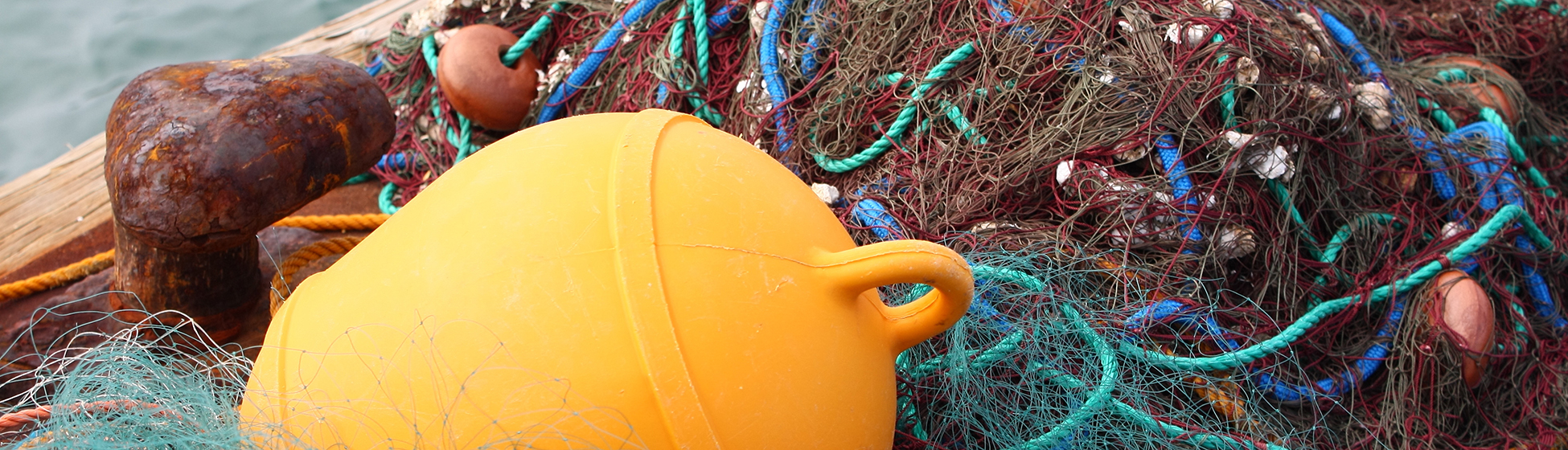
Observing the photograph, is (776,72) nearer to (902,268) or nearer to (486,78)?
(486,78)

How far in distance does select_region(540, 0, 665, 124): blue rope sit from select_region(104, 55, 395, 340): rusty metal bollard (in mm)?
987

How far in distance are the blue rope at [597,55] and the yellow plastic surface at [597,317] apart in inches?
68.4

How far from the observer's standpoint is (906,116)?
256 cm

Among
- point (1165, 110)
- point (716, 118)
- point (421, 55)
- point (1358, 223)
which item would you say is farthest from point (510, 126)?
point (1358, 223)

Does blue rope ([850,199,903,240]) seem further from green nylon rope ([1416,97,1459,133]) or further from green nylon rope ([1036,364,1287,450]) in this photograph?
green nylon rope ([1416,97,1459,133])

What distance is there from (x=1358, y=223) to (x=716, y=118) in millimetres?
2043

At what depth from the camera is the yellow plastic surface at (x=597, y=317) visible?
1232 millimetres

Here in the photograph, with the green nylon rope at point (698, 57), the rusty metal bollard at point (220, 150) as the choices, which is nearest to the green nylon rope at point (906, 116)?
the green nylon rope at point (698, 57)

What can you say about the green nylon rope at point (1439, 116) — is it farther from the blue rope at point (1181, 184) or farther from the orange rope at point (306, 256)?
the orange rope at point (306, 256)

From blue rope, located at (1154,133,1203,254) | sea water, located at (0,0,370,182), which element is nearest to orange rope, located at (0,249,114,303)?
sea water, located at (0,0,370,182)

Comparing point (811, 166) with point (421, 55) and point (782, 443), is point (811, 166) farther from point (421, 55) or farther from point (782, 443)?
point (421, 55)

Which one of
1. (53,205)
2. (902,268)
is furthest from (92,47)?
(902,268)

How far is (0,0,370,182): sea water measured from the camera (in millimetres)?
4996

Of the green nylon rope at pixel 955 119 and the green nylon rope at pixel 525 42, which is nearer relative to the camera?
the green nylon rope at pixel 955 119
